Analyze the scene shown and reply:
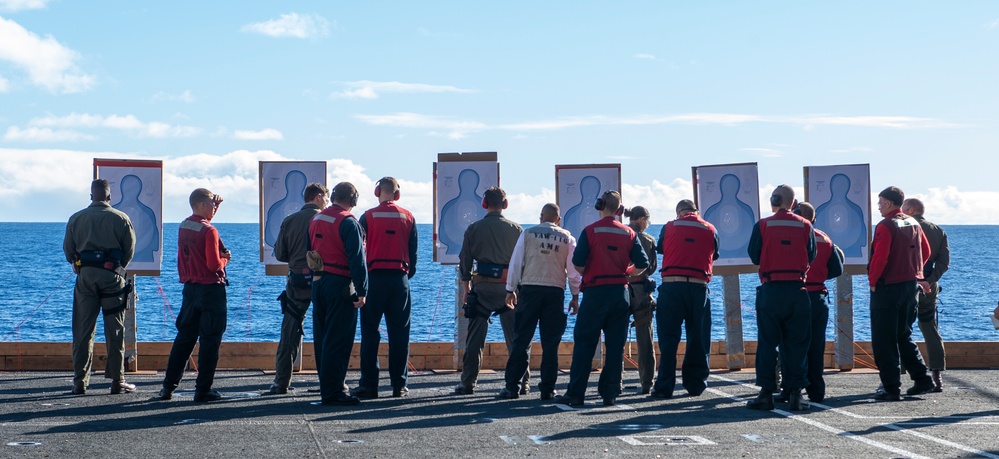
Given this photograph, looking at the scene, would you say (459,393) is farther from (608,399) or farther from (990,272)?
(990,272)

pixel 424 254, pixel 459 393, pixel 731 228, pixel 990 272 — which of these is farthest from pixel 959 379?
pixel 424 254

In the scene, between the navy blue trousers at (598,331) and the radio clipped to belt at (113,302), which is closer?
the navy blue trousers at (598,331)

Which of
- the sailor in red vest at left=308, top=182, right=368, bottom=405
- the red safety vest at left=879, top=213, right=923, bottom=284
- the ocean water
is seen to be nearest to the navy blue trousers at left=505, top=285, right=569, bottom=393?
the sailor in red vest at left=308, top=182, right=368, bottom=405

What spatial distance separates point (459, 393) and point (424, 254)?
292 feet

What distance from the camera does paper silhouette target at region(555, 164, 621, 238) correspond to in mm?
13539

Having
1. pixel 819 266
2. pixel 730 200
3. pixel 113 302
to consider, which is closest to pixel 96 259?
pixel 113 302

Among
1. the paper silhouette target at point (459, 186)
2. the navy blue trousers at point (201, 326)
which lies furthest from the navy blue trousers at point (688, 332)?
the navy blue trousers at point (201, 326)

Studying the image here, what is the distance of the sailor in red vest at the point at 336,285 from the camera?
928cm

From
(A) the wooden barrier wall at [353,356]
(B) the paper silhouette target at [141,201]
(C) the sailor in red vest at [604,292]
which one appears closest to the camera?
(C) the sailor in red vest at [604,292]

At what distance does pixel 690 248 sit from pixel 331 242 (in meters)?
3.14

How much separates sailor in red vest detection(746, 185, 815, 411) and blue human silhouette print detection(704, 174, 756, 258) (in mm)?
4302

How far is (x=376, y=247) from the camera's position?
390 inches

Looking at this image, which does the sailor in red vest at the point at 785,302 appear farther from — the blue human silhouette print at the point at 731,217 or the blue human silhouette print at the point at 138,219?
the blue human silhouette print at the point at 138,219

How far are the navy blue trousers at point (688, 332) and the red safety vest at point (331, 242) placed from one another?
285 cm
